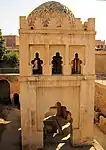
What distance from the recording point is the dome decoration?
1062cm

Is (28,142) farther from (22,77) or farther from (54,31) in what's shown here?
(54,31)

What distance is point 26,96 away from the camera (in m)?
10.1

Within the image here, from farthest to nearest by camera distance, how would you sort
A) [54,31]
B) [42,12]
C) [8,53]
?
[8,53], [42,12], [54,31]

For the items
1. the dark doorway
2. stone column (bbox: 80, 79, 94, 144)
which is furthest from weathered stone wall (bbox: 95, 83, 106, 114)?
the dark doorway

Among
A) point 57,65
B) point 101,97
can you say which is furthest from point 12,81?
point 57,65

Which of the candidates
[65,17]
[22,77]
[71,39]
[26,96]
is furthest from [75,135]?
[65,17]

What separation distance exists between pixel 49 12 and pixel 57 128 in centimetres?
546

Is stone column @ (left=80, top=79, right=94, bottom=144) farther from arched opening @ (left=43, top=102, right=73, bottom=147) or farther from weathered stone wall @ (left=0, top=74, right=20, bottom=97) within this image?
weathered stone wall @ (left=0, top=74, right=20, bottom=97)

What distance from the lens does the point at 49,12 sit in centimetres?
1080

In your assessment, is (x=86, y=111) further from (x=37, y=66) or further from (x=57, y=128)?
(x=37, y=66)

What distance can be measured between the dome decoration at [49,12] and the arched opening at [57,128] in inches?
150

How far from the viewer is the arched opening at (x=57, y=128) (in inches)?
432

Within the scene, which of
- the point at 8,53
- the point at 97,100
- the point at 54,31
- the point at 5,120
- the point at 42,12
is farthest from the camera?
the point at 8,53

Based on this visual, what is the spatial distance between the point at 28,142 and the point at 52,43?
404 cm
